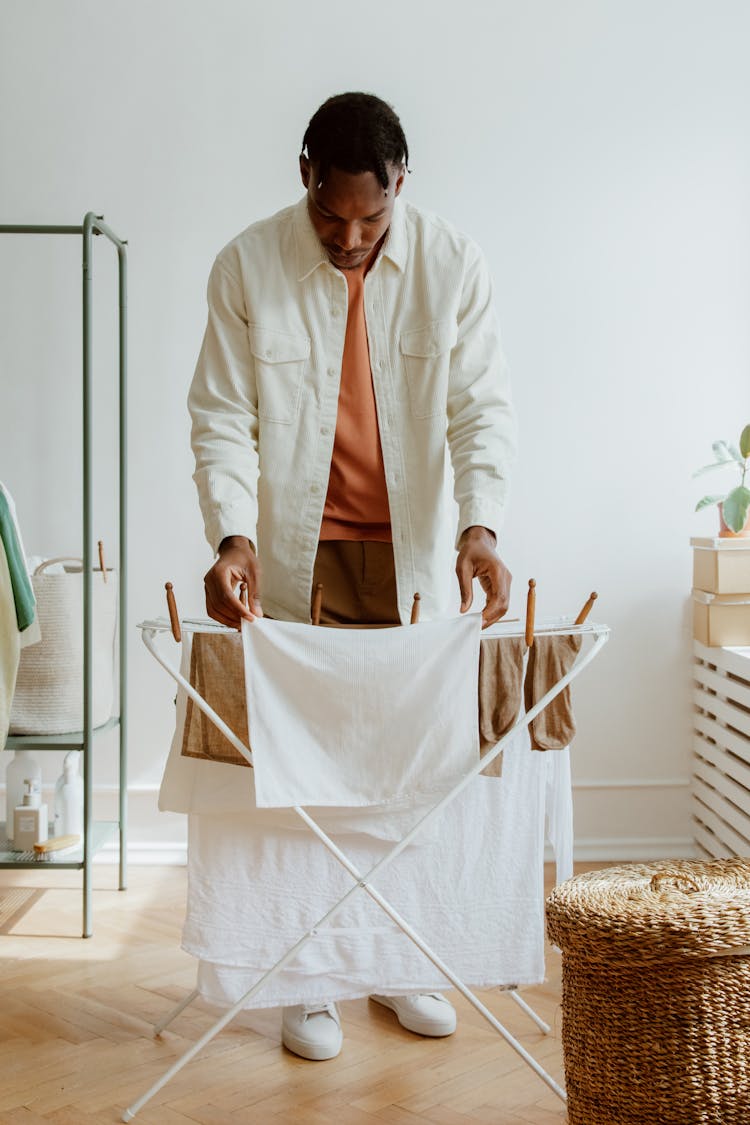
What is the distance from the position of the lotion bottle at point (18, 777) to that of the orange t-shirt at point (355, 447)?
4.32 feet

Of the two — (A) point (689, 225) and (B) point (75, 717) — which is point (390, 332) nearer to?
(B) point (75, 717)

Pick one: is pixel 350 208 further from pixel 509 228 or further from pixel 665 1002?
pixel 509 228

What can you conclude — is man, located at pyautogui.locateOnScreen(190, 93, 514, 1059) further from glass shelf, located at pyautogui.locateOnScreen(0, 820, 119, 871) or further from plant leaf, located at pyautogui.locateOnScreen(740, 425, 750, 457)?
plant leaf, located at pyautogui.locateOnScreen(740, 425, 750, 457)

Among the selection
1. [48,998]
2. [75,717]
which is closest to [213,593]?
[48,998]

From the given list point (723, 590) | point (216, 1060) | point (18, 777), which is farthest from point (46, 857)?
point (723, 590)

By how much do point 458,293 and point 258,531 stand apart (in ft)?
1.89

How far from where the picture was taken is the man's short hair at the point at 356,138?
191cm

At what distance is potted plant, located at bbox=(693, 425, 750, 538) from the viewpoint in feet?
10.4

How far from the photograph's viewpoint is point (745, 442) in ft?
10.4

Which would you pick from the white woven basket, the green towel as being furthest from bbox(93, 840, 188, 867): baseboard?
the green towel

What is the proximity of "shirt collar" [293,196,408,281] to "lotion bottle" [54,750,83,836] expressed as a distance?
1594 mm

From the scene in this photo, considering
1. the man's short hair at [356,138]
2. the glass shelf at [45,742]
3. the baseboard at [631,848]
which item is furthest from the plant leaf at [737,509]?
the glass shelf at [45,742]

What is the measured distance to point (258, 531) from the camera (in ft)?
7.38

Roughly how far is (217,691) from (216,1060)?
0.75 m
